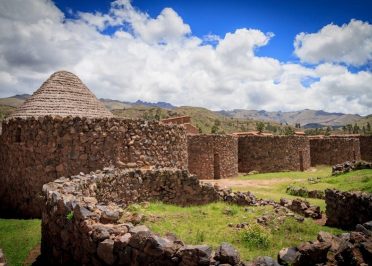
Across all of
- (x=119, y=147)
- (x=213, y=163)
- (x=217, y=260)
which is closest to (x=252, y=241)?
(x=217, y=260)

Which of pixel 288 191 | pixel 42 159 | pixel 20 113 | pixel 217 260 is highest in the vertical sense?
pixel 20 113

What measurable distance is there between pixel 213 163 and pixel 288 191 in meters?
10.5

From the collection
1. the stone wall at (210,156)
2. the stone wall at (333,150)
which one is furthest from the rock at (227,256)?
the stone wall at (333,150)

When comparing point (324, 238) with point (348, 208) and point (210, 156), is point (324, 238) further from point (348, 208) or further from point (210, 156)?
point (210, 156)

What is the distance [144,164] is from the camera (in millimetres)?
14070

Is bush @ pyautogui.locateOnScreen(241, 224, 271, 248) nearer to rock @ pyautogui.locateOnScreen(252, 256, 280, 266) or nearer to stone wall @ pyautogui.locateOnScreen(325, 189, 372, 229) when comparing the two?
rock @ pyautogui.locateOnScreen(252, 256, 280, 266)

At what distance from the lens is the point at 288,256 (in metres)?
4.46

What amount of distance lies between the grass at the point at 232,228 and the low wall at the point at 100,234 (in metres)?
1.15

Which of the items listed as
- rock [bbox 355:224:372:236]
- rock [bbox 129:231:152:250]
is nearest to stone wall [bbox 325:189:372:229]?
rock [bbox 355:224:372:236]

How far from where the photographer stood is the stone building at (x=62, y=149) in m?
12.1

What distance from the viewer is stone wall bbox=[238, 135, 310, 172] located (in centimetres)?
3175

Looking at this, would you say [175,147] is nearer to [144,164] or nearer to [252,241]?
[144,164]

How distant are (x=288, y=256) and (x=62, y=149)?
31.4ft

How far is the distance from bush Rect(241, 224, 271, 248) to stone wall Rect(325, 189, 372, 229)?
3.52 m
